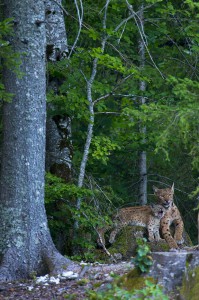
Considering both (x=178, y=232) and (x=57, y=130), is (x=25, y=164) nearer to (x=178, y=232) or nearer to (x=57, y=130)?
(x=57, y=130)

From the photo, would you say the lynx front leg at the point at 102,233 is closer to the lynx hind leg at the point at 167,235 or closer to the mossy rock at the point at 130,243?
the mossy rock at the point at 130,243

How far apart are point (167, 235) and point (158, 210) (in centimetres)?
51

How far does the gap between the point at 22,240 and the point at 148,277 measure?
286 cm

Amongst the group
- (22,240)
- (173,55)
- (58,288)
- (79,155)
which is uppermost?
(173,55)

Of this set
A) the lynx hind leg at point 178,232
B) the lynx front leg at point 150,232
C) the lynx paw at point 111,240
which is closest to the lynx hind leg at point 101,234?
the lynx paw at point 111,240

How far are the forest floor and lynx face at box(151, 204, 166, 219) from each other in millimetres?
3662

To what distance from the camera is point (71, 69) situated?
13.6m

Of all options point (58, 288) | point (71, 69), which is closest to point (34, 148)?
point (58, 288)

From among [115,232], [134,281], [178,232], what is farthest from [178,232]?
[134,281]

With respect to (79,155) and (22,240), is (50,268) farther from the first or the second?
(79,155)

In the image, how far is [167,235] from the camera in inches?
544

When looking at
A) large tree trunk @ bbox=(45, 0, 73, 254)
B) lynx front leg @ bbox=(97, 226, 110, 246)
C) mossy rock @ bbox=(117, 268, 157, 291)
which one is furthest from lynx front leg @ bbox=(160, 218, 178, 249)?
mossy rock @ bbox=(117, 268, 157, 291)

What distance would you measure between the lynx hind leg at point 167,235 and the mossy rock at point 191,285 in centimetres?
499

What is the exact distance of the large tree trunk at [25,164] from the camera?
10648 millimetres
